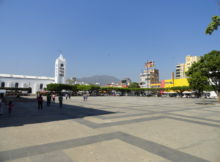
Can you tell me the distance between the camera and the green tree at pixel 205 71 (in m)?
25.1

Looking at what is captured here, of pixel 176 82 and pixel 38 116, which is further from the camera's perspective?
pixel 176 82

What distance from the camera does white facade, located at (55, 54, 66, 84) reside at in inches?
3659

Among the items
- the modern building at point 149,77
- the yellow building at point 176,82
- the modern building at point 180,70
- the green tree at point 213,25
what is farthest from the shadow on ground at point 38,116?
the modern building at point 180,70

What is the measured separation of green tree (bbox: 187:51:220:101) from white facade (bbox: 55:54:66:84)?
81411mm

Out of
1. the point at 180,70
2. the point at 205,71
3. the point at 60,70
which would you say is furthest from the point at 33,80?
the point at 180,70

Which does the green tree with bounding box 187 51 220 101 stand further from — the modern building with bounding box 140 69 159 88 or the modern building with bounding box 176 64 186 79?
the modern building with bounding box 176 64 186 79

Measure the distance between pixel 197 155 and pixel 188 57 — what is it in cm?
13055

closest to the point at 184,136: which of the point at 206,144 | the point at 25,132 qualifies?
the point at 206,144

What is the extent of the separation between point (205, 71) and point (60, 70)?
279ft

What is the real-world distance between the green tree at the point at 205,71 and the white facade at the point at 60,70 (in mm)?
81411

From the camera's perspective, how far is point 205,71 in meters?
26.6

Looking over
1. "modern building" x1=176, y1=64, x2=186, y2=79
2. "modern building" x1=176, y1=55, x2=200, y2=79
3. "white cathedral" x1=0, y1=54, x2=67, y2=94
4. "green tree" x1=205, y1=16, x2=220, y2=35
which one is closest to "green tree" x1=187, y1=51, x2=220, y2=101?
"green tree" x1=205, y1=16, x2=220, y2=35

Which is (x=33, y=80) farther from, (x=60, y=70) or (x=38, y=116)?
(x=38, y=116)

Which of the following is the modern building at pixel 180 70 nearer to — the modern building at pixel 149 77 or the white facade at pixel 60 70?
the modern building at pixel 149 77
